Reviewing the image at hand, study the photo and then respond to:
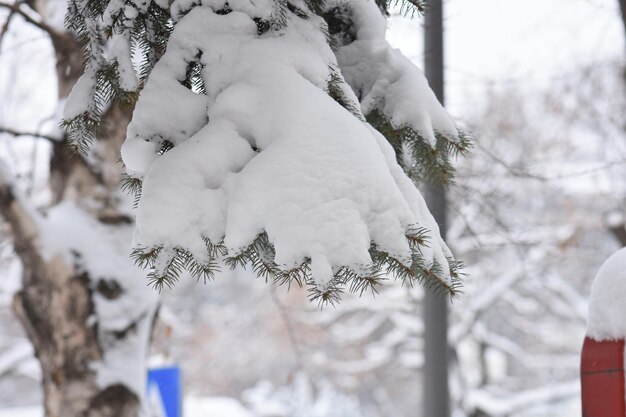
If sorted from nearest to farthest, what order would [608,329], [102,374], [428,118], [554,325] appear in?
[428,118]
[608,329]
[102,374]
[554,325]

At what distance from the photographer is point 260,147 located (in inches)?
83.1

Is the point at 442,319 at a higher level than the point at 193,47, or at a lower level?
lower

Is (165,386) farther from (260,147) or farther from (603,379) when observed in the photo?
(260,147)

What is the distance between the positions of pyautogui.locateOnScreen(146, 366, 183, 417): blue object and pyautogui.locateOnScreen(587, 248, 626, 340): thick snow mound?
3710 millimetres

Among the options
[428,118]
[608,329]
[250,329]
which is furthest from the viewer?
[250,329]

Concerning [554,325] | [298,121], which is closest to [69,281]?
[298,121]

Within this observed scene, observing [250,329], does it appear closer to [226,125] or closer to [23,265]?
[23,265]

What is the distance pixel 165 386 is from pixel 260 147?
13.3ft

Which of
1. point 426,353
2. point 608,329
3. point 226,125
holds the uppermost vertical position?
point 226,125

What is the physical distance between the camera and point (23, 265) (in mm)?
4867

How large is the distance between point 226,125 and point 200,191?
0.24m

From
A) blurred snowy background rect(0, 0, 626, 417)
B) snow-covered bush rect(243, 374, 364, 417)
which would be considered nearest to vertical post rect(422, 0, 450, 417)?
blurred snowy background rect(0, 0, 626, 417)

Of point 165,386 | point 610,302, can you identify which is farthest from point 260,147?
point 165,386

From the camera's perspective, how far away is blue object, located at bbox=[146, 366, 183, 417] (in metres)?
5.52
